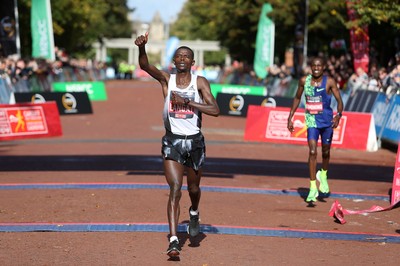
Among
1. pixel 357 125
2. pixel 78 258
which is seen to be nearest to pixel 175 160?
pixel 78 258

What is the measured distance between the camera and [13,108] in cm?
2025

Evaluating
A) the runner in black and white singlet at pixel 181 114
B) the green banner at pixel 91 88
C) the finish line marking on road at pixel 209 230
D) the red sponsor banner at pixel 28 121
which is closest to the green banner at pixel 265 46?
the green banner at pixel 91 88

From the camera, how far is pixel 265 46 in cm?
3866

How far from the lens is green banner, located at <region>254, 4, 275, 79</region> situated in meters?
38.4

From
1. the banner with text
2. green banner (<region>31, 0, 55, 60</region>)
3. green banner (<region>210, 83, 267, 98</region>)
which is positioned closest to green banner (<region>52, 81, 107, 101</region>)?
green banner (<region>31, 0, 55, 60</region>)

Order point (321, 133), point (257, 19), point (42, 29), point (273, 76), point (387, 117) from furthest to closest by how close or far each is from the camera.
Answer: point (257, 19)
point (273, 76)
point (42, 29)
point (387, 117)
point (321, 133)

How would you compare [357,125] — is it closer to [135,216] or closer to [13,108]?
[13,108]

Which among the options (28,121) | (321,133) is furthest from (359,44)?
(321,133)

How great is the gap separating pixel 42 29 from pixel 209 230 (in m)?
29.8

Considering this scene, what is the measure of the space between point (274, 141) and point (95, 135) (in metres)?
4.26

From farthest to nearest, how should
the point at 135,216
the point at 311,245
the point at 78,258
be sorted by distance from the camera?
the point at 135,216
the point at 311,245
the point at 78,258

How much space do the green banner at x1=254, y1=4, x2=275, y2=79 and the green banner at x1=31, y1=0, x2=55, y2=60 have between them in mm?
8635

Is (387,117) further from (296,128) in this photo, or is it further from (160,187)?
(160,187)

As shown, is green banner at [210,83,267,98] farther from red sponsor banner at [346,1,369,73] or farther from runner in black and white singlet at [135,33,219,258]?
runner in black and white singlet at [135,33,219,258]
